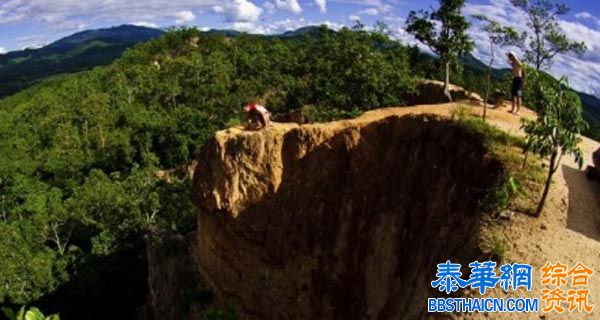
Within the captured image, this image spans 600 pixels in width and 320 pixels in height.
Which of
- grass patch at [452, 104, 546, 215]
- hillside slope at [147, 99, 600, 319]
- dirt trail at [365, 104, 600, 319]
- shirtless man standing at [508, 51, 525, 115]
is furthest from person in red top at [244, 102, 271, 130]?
dirt trail at [365, 104, 600, 319]

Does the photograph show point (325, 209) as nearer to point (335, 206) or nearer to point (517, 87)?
point (335, 206)

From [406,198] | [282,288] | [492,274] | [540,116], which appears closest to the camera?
[492,274]

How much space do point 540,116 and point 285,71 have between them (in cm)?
5005

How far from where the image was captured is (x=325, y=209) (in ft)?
63.1

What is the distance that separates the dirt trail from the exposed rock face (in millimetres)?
2675

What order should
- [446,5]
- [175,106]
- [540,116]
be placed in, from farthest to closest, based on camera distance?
[175,106]
[446,5]
[540,116]

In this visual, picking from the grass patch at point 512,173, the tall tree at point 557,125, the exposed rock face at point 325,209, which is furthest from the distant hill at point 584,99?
the exposed rock face at point 325,209

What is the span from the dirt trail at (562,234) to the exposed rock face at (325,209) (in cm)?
268

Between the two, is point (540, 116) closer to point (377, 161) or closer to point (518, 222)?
point (518, 222)

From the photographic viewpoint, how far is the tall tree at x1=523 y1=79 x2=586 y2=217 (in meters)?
12.1

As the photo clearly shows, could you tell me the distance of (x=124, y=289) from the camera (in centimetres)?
3612

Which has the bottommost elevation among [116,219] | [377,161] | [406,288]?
[116,219]

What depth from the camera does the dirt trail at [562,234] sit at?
36.1 feet

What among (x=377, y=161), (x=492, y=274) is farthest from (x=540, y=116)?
(x=377, y=161)
